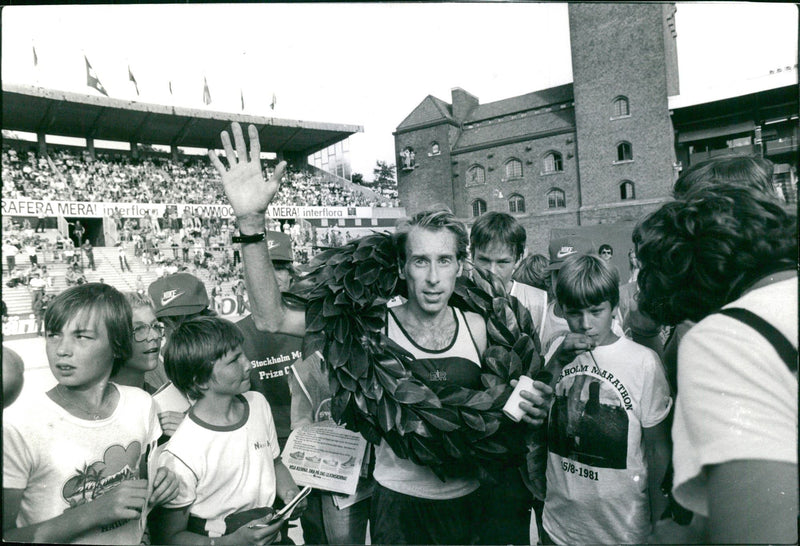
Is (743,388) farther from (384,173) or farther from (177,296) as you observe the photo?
(177,296)

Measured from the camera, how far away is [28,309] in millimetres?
2078

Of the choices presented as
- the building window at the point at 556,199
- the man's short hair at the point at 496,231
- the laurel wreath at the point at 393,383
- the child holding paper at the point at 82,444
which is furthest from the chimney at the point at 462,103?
the child holding paper at the point at 82,444

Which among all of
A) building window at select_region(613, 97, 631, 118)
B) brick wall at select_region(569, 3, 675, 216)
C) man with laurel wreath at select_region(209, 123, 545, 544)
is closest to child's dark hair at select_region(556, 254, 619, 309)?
man with laurel wreath at select_region(209, 123, 545, 544)

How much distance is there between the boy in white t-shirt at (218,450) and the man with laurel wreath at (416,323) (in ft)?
1.07

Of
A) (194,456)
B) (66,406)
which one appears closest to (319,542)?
(194,456)

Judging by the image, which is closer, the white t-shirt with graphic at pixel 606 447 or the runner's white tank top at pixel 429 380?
the white t-shirt with graphic at pixel 606 447

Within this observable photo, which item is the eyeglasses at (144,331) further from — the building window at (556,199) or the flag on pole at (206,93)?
the building window at (556,199)

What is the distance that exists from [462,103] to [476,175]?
552mm

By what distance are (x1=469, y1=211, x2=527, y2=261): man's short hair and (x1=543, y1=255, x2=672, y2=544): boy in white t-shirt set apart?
3.35 feet

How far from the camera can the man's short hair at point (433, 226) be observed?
216 cm

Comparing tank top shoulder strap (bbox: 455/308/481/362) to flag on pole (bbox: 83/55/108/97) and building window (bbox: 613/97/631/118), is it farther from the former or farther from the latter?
building window (bbox: 613/97/631/118)

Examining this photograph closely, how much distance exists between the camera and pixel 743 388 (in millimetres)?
861

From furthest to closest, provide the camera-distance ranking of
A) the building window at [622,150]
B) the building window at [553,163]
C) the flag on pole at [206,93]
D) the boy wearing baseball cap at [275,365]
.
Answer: the building window at [622,150]
the building window at [553,163]
the boy wearing baseball cap at [275,365]
the flag on pole at [206,93]

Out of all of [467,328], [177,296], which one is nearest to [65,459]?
[177,296]
